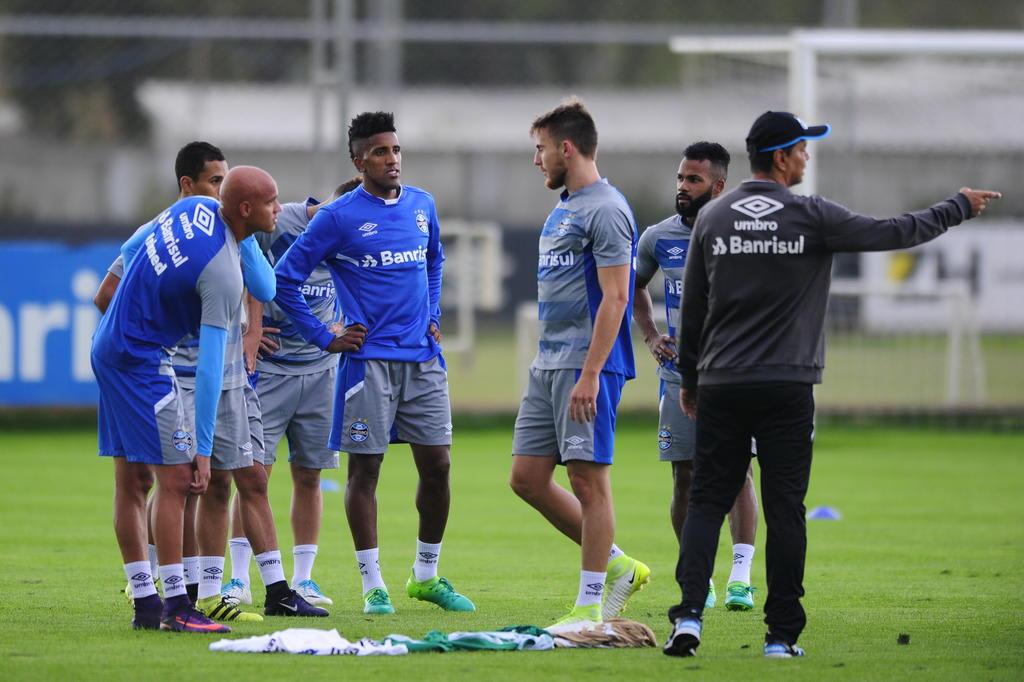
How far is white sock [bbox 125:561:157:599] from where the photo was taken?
7418mm

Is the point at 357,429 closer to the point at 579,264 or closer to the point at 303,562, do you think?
the point at 303,562

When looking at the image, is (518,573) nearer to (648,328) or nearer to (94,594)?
(648,328)

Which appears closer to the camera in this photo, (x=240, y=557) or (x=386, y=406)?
(x=386, y=406)

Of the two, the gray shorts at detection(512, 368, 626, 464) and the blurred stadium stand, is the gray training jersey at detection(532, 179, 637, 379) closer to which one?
the gray shorts at detection(512, 368, 626, 464)

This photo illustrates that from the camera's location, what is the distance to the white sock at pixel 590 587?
7.41 meters

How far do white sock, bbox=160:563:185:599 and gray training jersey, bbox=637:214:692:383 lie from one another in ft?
9.23

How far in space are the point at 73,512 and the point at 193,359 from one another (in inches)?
192

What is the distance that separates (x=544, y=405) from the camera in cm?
771

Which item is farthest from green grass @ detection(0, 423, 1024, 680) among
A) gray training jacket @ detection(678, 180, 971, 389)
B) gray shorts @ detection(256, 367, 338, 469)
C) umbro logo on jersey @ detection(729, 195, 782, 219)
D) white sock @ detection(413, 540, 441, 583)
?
umbro logo on jersey @ detection(729, 195, 782, 219)

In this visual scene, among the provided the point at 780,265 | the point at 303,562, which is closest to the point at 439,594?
the point at 303,562

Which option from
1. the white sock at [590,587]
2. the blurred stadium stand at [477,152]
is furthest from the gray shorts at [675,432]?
the blurred stadium stand at [477,152]

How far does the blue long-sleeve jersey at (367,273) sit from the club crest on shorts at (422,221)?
70mm

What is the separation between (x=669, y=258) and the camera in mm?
8805

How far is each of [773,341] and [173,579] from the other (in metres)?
2.90
